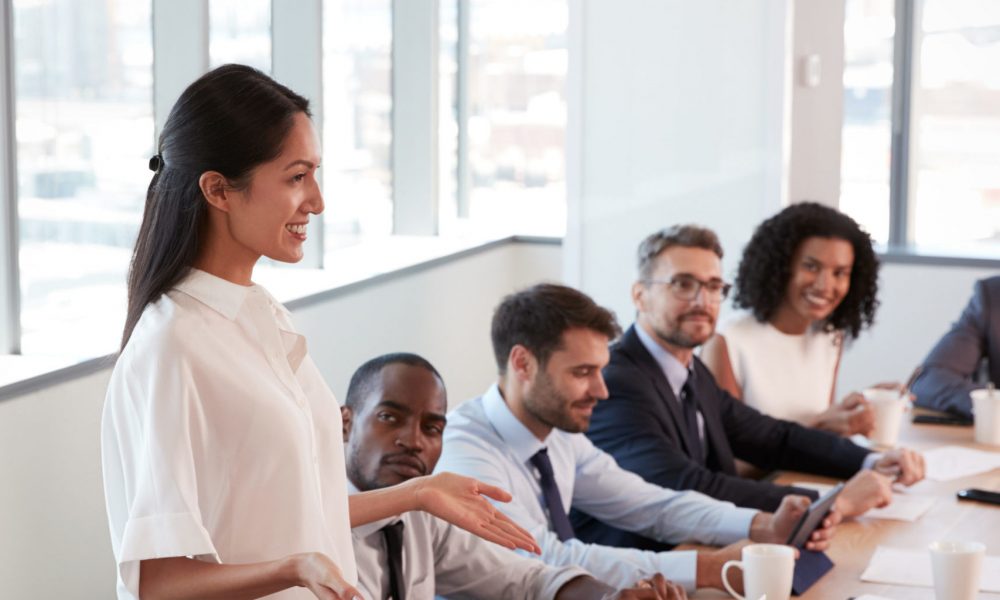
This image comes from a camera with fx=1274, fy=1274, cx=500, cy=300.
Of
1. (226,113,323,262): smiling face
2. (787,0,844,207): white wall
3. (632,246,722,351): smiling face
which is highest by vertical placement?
(787,0,844,207): white wall

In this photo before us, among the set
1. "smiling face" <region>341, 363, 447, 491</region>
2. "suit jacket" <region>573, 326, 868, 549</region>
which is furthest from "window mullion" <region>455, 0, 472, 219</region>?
"smiling face" <region>341, 363, 447, 491</region>

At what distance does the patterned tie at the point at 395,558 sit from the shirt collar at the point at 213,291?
752mm

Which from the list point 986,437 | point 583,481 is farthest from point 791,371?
point 583,481

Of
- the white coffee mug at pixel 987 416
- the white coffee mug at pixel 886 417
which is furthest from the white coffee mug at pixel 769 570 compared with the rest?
the white coffee mug at pixel 987 416

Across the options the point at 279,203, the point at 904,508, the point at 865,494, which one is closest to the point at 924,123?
the point at 904,508

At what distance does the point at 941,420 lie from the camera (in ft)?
11.7

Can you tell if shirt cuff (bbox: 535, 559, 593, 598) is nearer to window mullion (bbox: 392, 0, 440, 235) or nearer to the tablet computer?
the tablet computer

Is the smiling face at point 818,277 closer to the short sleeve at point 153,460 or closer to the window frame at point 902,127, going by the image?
the window frame at point 902,127

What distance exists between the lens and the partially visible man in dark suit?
2924 millimetres

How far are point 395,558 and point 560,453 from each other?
2.45 ft

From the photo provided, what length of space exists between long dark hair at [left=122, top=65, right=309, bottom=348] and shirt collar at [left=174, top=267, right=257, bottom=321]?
0.5 inches

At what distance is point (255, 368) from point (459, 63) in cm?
495

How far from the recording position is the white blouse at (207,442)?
4.51 feet

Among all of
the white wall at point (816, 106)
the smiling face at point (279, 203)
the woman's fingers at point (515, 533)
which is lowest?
the woman's fingers at point (515, 533)
